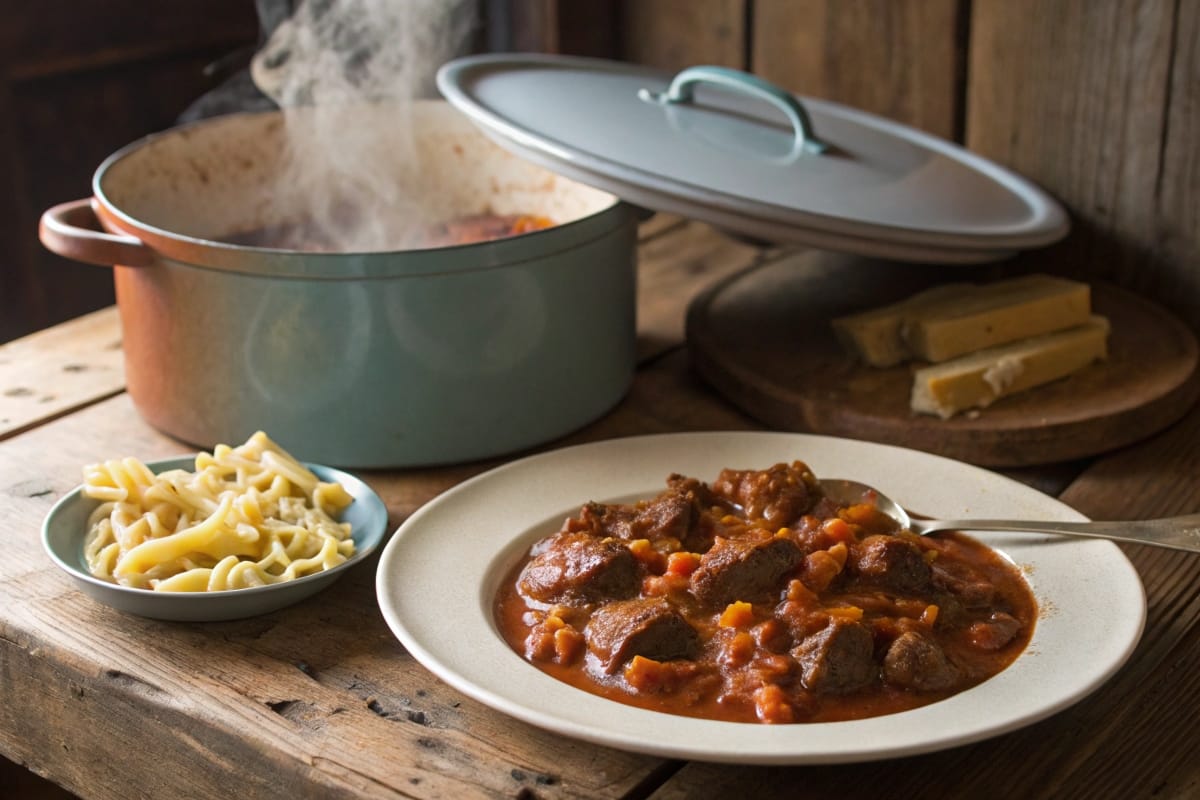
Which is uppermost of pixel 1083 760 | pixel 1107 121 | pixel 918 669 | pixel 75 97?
pixel 1107 121

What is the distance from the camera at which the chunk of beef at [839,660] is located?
1.36m

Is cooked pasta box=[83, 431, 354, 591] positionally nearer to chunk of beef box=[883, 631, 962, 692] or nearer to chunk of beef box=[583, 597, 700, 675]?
chunk of beef box=[583, 597, 700, 675]

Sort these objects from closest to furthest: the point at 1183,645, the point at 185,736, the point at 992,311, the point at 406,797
A: 1. the point at 406,797
2. the point at 185,736
3. the point at 1183,645
4. the point at 992,311

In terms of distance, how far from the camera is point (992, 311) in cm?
219

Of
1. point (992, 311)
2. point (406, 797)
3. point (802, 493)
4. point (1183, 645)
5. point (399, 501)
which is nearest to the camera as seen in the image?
point (406, 797)

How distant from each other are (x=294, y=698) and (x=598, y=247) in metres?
0.83

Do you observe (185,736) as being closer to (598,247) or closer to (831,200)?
(598,247)

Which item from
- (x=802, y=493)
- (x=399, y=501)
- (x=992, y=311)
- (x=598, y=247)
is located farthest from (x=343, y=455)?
(x=992, y=311)

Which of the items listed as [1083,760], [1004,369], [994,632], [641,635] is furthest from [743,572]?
[1004,369]

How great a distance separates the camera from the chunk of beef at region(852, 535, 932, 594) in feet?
4.97

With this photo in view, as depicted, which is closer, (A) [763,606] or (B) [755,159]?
(A) [763,606]

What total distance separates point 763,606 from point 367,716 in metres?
0.44

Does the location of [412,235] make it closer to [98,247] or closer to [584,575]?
[98,247]

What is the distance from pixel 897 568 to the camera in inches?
59.6
